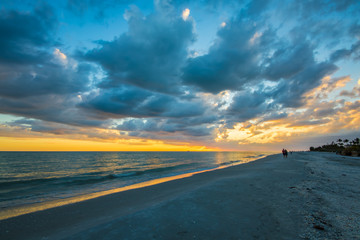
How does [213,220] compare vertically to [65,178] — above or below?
above

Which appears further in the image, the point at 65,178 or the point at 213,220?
the point at 65,178

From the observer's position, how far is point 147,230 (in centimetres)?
646

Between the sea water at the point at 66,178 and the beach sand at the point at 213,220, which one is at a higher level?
the beach sand at the point at 213,220

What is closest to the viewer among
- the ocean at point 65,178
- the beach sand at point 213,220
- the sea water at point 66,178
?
the beach sand at point 213,220

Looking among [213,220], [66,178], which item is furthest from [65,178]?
[213,220]

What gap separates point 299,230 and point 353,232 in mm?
1741

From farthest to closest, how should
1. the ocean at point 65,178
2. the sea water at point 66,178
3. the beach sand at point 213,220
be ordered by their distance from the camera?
the sea water at point 66,178 < the ocean at point 65,178 < the beach sand at point 213,220

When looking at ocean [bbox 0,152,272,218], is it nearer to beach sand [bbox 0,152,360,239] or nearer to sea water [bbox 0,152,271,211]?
sea water [bbox 0,152,271,211]

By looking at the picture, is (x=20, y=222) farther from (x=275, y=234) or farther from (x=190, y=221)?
(x=275, y=234)

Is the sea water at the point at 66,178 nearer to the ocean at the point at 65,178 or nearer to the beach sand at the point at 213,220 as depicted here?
the ocean at the point at 65,178

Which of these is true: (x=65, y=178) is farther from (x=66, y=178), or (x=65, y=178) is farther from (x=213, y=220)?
(x=213, y=220)

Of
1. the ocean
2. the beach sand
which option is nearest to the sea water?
the ocean

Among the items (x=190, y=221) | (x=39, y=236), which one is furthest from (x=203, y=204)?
(x=39, y=236)

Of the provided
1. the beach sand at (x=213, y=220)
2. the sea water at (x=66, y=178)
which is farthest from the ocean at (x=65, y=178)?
the beach sand at (x=213, y=220)
